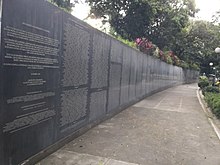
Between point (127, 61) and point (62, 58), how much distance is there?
5.50 m

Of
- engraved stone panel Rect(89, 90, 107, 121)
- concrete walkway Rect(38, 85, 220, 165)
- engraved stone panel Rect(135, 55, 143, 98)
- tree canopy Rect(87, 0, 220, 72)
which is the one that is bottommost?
concrete walkway Rect(38, 85, 220, 165)

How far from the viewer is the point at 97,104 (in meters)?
7.27

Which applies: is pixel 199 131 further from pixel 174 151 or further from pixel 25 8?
pixel 25 8

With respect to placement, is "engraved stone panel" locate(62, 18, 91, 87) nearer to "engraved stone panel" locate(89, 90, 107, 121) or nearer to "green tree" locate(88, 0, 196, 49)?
"engraved stone panel" locate(89, 90, 107, 121)

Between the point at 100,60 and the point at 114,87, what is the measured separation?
72.9 inches

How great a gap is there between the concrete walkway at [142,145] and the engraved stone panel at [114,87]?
587 mm

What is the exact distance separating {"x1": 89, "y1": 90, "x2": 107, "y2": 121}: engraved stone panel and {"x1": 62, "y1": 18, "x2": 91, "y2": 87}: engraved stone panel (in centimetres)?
80

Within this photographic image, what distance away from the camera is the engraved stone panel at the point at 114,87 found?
27.6 feet

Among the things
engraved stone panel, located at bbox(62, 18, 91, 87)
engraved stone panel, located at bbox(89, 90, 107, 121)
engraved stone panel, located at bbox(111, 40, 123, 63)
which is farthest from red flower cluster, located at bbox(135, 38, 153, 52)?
engraved stone panel, located at bbox(62, 18, 91, 87)

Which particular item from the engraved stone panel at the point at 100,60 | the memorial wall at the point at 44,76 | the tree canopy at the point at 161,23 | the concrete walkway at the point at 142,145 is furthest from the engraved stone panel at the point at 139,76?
the tree canopy at the point at 161,23

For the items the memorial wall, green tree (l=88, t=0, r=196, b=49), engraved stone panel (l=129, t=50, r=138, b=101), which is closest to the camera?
the memorial wall

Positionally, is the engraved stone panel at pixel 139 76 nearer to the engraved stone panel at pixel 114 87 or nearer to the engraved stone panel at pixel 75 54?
the engraved stone panel at pixel 114 87

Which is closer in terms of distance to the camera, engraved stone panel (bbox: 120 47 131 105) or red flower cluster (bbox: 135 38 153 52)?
engraved stone panel (bbox: 120 47 131 105)

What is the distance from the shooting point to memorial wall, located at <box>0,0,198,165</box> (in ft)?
11.5
